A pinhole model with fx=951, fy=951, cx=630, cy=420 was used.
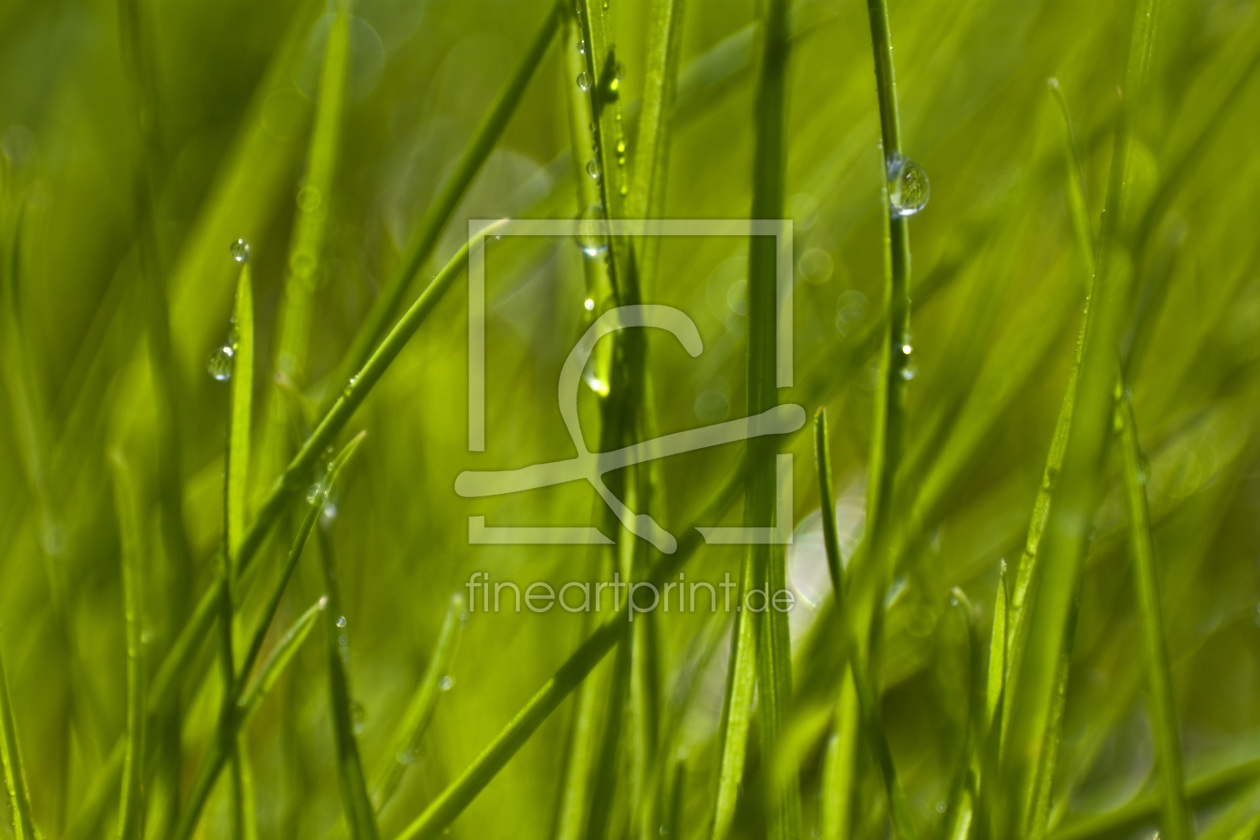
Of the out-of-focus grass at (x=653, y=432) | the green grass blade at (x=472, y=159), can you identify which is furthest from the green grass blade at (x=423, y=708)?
the green grass blade at (x=472, y=159)

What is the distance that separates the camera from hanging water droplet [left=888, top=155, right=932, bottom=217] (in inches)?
12.4

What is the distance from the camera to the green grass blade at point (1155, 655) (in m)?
0.28

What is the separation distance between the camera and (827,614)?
39cm

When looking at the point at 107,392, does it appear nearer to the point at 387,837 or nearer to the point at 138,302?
the point at 138,302

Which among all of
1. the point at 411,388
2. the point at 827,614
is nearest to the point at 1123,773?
the point at 827,614

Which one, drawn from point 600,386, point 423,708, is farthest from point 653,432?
point 423,708

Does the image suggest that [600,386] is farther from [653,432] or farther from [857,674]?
[857,674]

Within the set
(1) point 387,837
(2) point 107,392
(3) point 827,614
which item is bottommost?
(1) point 387,837

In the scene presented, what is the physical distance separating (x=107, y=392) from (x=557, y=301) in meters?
0.33

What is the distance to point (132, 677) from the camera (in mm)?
317

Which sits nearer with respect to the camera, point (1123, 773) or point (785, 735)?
point (785, 735)

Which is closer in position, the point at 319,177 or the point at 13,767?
the point at 13,767

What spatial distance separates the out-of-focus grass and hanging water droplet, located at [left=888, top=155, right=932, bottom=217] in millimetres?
41

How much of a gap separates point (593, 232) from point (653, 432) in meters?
0.08
